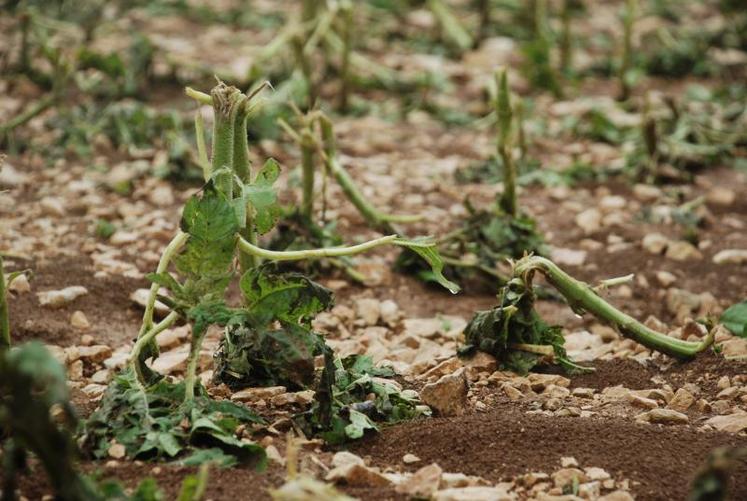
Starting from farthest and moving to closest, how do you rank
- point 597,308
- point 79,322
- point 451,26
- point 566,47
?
1. point 451,26
2. point 566,47
3. point 79,322
4. point 597,308

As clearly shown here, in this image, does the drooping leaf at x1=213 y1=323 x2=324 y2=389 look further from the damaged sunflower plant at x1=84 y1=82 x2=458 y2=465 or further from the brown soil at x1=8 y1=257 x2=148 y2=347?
the brown soil at x1=8 y1=257 x2=148 y2=347

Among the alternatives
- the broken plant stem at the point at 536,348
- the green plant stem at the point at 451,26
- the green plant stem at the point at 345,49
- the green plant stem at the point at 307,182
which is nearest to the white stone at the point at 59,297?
the green plant stem at the point at 307,182

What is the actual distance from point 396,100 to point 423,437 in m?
3.04

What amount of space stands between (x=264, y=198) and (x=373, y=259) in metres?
1.24

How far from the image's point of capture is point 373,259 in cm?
309

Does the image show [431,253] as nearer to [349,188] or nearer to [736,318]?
[736,318]

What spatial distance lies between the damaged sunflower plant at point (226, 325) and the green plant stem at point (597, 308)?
29cm

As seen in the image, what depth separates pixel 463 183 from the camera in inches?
148

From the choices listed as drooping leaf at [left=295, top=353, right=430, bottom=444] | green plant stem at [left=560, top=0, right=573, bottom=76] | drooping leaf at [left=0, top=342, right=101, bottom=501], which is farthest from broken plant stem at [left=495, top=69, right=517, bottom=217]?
green plant stem at [left=560, top=0, right=573, bottom=76]

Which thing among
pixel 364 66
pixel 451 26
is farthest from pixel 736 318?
pixel 451 26

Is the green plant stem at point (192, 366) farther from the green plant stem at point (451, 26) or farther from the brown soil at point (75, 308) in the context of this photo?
the green plant stem at point (451, 26)

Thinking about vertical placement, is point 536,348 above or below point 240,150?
below

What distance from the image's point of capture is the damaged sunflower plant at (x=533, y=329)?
2.19 meters

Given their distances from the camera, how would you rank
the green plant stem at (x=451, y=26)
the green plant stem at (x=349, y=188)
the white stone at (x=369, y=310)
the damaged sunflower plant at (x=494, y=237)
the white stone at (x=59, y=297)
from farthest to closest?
the green plant stem at (x=451, y=26) → the damaged sunflower plant at (x=494, y=237) → the green plant stem at (x=349, y=188) → the white stone at (x=369, y=310) → the white stone at (x=59, y=297)
